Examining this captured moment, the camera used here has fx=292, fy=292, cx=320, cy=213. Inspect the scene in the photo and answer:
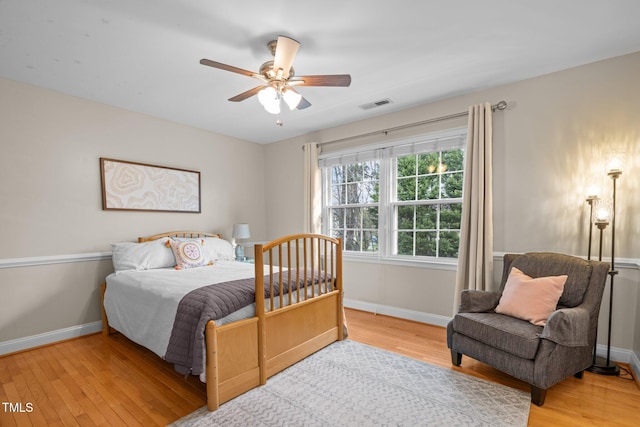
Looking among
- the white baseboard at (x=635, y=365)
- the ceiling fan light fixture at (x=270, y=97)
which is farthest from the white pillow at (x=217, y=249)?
the white baseboard at (x=635, y=365)

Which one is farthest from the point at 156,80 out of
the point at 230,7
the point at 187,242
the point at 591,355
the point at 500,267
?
the point at 591,355

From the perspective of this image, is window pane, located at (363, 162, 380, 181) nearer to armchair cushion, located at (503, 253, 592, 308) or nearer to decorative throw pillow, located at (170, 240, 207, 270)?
armchair cushion, located at (503, 253, 592, 308)

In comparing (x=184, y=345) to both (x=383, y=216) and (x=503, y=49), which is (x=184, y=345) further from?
(x=503, y=49)

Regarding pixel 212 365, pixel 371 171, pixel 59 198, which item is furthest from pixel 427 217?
pixel 59 198

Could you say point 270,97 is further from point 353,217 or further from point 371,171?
point 353,217

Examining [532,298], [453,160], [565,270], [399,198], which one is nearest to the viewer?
[532,298]

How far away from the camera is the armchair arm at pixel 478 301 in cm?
238

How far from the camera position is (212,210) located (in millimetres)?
4254

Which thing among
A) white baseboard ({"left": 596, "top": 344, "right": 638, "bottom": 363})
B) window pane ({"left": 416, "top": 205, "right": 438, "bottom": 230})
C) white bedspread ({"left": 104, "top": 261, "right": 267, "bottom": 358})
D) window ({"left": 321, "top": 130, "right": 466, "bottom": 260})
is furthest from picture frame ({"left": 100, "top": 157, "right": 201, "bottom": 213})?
white baseboard ({"left": 596, "top": 344, "right": 638, "bottom": 363})

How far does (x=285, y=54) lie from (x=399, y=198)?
7.52 feet

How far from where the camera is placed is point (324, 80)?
205cm

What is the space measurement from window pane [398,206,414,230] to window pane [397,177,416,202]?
0.37 feet

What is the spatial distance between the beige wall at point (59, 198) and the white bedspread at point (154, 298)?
0.44 m

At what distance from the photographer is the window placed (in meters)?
3.28
